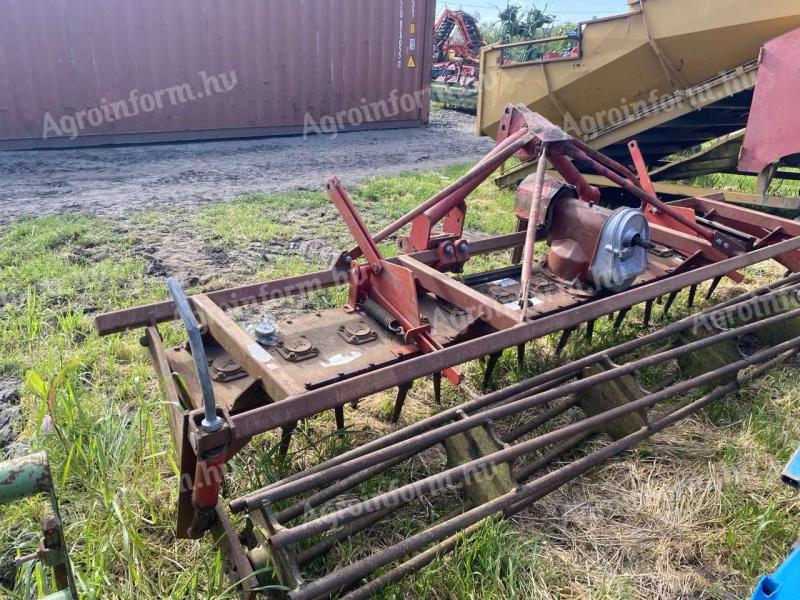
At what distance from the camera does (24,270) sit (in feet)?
12.1

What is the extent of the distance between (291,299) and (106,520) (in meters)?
1.90

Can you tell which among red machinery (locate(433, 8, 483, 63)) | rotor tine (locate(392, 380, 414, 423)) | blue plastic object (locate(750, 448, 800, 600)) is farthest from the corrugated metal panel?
blue plastic object (locate(750, 448, 800, 600))

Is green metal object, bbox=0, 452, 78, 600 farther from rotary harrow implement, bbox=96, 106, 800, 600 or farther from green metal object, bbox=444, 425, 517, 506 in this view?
green metal object, bbox=444, 425, 517, 506

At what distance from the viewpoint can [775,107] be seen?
162 inches

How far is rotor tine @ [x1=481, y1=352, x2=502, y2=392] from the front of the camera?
2.66 meters

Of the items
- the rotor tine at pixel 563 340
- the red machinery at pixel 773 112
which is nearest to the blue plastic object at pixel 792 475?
the rotor tine at pixel 563 340

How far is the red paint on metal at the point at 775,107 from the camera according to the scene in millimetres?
3959

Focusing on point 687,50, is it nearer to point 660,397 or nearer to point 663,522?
point 660,397

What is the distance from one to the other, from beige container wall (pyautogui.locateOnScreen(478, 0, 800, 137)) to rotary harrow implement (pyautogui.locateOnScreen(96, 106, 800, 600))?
1497 mm

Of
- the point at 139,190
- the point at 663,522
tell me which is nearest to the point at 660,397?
the point at 663,522

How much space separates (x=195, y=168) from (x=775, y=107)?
5807mm

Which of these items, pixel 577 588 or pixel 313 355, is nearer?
pixel 577 588

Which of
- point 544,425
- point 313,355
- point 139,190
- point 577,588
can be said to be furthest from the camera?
point 139,190

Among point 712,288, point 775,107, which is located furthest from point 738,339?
point 775,107
